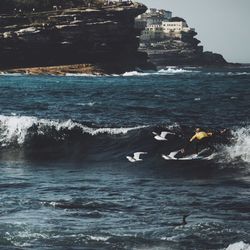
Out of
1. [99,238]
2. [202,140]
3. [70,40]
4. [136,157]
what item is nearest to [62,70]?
[70,40]

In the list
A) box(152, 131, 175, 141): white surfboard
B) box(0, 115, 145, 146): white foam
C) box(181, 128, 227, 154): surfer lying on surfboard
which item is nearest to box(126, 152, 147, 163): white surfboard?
box(152, 131, 175, 141): white surfboard

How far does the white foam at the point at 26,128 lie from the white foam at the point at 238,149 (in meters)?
7.74

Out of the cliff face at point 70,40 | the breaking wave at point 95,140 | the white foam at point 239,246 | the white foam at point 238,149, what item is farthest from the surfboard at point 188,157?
the cliff face at point 70,40

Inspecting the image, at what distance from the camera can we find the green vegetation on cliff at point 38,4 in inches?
6841

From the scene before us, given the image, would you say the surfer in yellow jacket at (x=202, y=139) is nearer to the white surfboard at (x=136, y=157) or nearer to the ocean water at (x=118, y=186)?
the ocean water at (x=118, y=186)

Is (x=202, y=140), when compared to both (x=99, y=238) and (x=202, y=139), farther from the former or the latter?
(x=99, y=238)

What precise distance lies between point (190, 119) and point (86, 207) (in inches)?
1131

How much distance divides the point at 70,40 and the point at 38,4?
126ft

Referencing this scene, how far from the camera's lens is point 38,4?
598ft

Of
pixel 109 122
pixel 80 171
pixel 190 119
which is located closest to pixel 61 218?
pixel 80 171

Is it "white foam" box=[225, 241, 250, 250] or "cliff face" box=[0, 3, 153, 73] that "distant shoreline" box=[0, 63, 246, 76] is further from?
"white foam" box=[225, 241, 250, 250]

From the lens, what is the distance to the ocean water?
659 inches

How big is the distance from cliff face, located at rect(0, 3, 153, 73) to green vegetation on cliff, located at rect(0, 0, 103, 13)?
18.9 meters

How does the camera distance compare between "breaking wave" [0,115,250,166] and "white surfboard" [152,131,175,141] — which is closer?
"breaking wave" [0,115,250,166]
